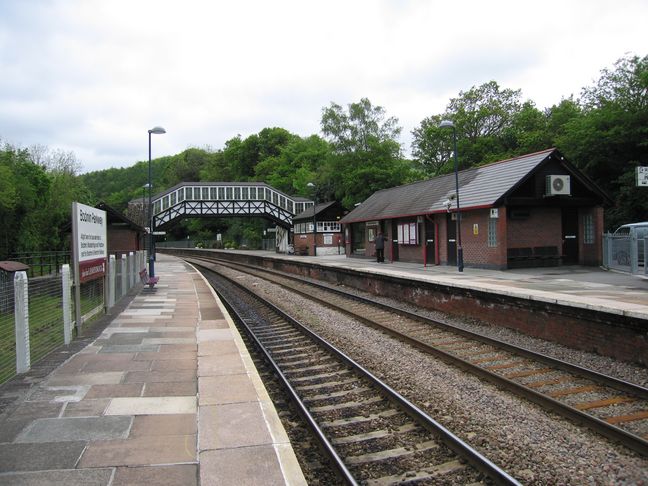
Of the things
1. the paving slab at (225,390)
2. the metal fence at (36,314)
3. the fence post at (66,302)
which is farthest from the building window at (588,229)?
the fence post at (66,302)

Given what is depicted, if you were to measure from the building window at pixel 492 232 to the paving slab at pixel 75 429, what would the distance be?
1921 cm

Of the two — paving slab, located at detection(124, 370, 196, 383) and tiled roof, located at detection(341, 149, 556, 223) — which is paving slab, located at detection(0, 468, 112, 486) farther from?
tiled roof, located at detection(341, 149, 556, 223)

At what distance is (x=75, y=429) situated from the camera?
15.5ft

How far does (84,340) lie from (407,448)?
6665 millimetres

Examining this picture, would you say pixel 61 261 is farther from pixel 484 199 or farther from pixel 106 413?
pixel 106 413

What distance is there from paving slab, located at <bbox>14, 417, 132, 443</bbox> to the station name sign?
494cm

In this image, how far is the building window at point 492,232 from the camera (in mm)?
21734

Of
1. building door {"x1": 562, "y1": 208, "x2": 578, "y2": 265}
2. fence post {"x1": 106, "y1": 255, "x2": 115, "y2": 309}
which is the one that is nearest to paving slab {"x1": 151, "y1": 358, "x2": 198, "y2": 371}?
fence post {"x1": 106, "y1": 255, "x2": 115, "y2": 309}

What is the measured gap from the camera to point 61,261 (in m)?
25.2

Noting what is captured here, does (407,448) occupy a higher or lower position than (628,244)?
lower

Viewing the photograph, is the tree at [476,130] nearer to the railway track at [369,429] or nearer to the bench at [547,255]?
the bench at [547,255]

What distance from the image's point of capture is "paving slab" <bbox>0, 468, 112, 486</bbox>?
3631 millimetres

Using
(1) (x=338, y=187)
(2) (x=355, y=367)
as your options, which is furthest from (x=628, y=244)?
(1) (x=338, y=187)

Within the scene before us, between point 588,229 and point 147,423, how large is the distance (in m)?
23.1
